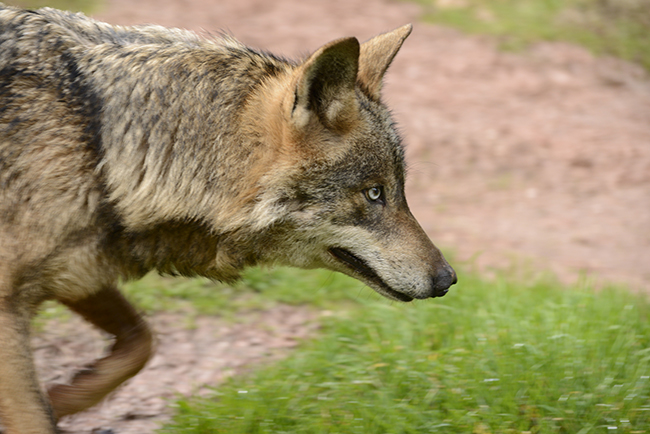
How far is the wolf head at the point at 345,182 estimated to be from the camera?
10.2ft

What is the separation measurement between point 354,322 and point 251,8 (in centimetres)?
850

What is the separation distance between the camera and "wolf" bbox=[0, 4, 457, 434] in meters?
2.93

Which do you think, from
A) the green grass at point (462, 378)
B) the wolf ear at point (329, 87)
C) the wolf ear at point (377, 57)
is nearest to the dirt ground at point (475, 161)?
the green grass at point (462, 378)

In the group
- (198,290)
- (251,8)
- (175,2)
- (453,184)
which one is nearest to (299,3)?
(251,8)

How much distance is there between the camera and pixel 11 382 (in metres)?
2.85

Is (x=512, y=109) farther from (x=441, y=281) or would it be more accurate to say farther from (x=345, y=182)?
(x=345, y=182)

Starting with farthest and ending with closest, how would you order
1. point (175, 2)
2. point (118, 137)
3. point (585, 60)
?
point (175, 2), point (585, 60), point (118, 137)

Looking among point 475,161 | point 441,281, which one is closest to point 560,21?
point 475,161

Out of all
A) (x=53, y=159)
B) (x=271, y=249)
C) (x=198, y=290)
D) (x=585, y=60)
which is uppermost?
(x=585, y=60)

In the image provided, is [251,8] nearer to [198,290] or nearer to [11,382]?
[198,290]

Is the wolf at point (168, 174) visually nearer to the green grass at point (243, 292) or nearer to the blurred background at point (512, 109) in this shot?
the green grass at point (243, 292)

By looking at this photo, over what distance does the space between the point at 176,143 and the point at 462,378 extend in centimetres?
197

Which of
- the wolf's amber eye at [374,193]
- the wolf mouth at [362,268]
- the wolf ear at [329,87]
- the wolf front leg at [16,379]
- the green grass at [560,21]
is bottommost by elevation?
the wolf front leg at [16,379]

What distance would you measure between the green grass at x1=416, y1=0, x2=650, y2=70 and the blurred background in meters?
0.03
